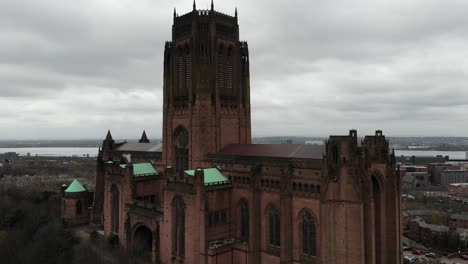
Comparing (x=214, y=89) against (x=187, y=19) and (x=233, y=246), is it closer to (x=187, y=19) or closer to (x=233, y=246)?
(x=187, y=19)

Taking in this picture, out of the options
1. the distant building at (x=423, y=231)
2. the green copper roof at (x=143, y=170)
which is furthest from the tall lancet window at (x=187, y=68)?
the distant building at (x=423, y=231)

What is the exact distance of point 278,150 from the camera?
141 feet

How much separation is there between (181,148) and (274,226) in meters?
19.1

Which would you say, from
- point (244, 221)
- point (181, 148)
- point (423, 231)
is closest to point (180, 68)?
point (181, 148)

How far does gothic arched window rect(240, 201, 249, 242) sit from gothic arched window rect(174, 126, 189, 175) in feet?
38.5

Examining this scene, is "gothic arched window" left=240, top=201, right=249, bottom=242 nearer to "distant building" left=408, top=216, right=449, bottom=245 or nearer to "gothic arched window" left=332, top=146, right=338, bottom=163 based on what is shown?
"gothic arched window" left=332, top=146, right=338, bottom=163

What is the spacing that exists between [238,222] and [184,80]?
21675 millimetres

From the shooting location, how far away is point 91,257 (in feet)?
131

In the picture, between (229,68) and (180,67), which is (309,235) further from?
(180,67)

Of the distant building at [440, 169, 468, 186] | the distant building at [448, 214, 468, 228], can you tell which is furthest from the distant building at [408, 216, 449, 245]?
the distant building at [440, 169, 468, 186]

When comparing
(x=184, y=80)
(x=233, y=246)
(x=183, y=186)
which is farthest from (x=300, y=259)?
(x=184, y=80)

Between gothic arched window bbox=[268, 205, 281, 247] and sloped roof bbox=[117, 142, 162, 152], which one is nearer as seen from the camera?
gothic arched window bbox=[268, 205, 281, 247]

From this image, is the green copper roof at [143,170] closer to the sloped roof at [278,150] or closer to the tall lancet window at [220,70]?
the sloped roof at [278,150]

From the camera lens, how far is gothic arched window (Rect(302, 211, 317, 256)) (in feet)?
119
